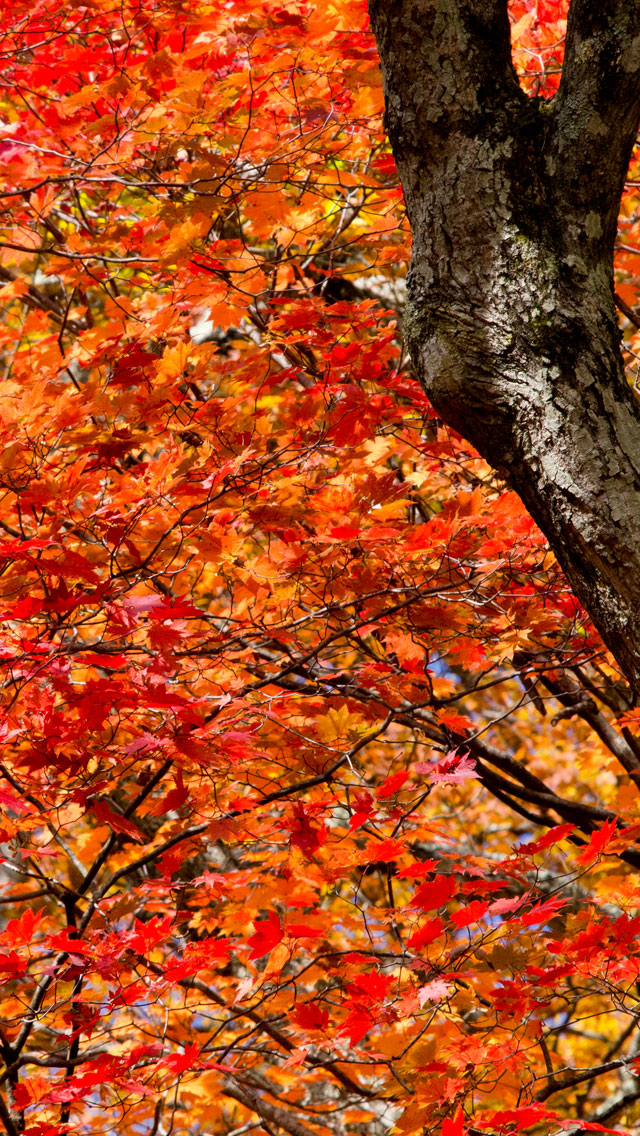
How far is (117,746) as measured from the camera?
3.16 m

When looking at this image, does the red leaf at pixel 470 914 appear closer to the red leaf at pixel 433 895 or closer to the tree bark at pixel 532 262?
the red leaf at pixel 433 895

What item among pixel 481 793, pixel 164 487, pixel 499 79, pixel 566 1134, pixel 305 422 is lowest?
pixel 566 1134

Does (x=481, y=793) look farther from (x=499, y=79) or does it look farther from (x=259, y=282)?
(x=499, y=79)

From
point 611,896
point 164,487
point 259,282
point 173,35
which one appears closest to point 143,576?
point 164,487

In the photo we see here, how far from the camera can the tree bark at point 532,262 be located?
5.39ft

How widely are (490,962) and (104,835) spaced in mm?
2788

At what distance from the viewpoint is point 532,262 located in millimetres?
1716

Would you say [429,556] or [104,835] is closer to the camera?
[429,556]

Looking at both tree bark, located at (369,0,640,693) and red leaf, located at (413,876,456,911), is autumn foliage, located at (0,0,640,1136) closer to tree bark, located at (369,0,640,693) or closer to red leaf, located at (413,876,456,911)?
red leaf, located at (413,876,456,911)

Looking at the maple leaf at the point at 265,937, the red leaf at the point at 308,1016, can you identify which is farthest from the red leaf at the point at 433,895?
the red leaf at the point at 308,1016

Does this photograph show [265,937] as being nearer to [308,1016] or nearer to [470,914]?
[308,1016]

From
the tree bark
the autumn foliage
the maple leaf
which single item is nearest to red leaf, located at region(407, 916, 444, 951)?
the autumn foliage

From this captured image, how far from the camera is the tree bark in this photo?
5.39 ft

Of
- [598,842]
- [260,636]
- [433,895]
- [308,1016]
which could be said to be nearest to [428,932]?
[433,895]
